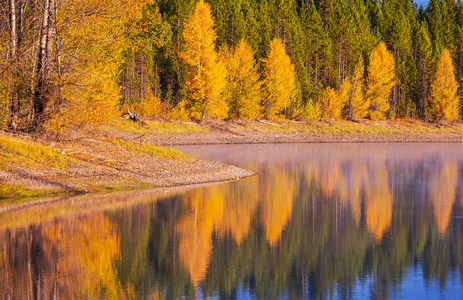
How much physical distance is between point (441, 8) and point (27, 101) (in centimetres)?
9053

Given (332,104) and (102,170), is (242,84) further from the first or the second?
(102,170)

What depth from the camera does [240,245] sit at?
51.7 ft

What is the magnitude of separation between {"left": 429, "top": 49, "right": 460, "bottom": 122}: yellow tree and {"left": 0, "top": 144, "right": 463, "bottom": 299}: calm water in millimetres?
55831

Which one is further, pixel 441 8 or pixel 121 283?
pixel 441 8

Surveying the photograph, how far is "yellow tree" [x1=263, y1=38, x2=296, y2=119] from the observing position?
68250mm

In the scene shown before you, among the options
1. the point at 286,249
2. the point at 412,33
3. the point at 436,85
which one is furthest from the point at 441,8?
the point at 286,249

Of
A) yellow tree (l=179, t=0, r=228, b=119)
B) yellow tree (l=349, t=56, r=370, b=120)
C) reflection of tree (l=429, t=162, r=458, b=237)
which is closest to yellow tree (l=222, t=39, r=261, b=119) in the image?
yellow tree (l=179, t=0, r=228, b=119)

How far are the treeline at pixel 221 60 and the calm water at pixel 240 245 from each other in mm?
7482

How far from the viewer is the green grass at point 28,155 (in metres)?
23.5

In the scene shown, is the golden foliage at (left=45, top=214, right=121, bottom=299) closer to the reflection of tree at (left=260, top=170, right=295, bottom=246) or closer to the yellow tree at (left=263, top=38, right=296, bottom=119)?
the reflection of tree at (left=260, top=170, right=295, bottom=246)

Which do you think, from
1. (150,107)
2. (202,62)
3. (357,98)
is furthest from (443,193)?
(357,98)

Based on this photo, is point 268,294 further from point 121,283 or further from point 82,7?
point 82,7

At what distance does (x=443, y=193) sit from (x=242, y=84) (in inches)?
1582

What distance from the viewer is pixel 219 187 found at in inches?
1053
